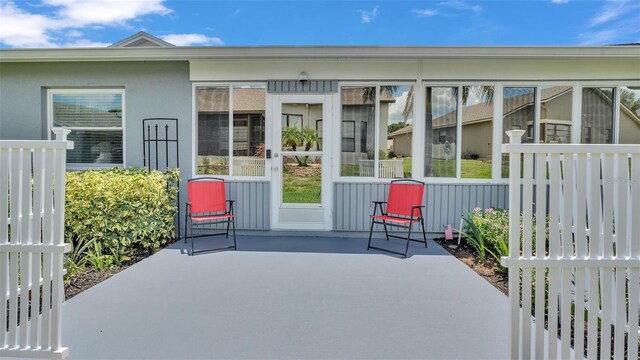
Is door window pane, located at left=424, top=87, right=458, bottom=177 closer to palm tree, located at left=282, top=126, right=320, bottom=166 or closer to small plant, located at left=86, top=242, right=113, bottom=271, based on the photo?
palm tree, located at left=282, top=126, right=320, bottom=166

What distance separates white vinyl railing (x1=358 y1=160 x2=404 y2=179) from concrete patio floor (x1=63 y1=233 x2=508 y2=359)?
5.01 feet

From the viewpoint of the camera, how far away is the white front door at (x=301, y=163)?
17.5 feet

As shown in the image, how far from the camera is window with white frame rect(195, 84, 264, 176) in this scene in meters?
5.41

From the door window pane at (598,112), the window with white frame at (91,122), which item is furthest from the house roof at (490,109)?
the window with white frame at (91,122)

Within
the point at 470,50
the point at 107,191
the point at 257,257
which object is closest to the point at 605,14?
the point at 470,50

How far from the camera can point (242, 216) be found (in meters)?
5.44

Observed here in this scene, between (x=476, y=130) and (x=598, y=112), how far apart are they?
1807 mm

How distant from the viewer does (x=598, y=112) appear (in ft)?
17.1

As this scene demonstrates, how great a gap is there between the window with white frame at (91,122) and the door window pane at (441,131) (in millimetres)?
4834

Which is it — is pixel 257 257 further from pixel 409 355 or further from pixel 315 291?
pixel 409 355

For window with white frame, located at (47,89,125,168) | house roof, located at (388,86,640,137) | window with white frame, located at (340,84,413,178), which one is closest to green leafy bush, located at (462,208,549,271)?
window with white frame, located at (340,84,413,178)

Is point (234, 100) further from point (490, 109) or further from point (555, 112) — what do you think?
point (555, 112)

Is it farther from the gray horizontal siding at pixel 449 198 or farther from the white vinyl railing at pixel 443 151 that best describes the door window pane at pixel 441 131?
the gray horizontal siding at pixel 449 198

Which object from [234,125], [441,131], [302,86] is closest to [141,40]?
[234,125]
